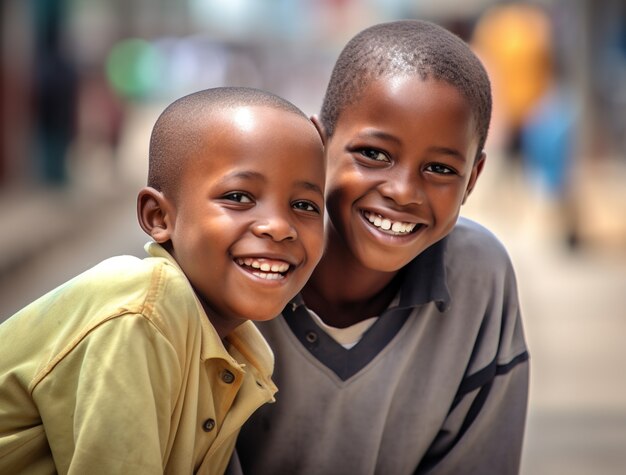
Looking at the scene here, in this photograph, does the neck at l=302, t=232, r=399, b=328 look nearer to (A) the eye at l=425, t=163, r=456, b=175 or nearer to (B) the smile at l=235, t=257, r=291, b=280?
(A) the eye at l=425, t=163, r=456, b=175

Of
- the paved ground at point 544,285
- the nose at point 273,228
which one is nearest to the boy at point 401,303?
the nose at point 273,228

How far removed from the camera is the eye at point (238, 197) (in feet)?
6.24

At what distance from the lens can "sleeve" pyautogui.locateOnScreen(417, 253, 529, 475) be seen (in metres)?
2.31

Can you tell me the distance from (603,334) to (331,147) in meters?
4.61

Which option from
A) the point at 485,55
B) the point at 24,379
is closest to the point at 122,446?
the point at 24,379

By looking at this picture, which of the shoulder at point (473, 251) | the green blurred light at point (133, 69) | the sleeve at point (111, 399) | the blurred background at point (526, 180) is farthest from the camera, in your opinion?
the green blurred light at point (133, 69)

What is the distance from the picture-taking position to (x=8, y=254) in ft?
25.8

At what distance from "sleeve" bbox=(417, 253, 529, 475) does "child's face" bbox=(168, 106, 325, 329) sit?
21.9 inches

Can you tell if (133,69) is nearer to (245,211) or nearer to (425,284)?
(425,284)

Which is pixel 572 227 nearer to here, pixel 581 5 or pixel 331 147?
pixel 581 5

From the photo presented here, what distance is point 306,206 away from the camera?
6.49ft

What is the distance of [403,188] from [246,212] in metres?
0.35

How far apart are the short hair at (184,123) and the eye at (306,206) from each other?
0.16m

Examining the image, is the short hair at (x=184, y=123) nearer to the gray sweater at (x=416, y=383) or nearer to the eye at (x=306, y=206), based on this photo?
the eye at (x=306, y=206)
